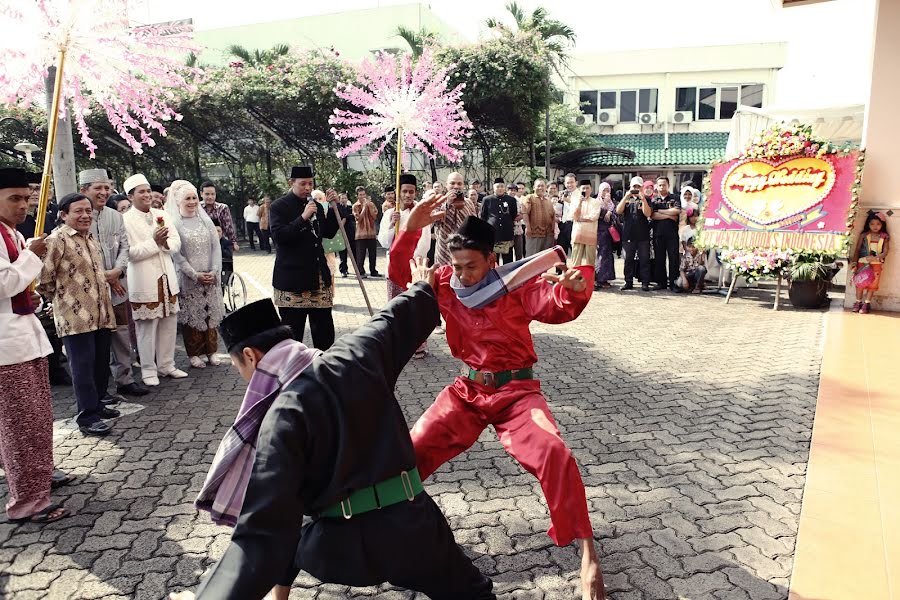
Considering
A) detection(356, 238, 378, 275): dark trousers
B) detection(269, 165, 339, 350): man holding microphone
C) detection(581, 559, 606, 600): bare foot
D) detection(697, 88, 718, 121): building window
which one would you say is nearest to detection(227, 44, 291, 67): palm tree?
detection(356, 238, 378, 275): dark trousers

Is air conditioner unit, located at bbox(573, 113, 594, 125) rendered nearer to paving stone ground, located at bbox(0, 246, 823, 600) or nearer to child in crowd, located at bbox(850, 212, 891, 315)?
child in crowd, located at bbox(850, 212, 891, 315)

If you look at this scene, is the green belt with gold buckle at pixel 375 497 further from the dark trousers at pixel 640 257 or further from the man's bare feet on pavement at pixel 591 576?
the dark trousers at pixel 640 257

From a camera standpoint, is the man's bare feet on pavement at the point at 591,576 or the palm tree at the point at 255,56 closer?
the man's bare feet on pavement at the point at 591,576

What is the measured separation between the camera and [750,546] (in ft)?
10.7

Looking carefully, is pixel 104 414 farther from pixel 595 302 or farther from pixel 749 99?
pixel 749 99

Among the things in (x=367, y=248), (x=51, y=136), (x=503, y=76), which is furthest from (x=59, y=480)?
(x=503, y=76)

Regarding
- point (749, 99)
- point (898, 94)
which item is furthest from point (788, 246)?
point (749, 99)

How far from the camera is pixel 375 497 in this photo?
2.24 m

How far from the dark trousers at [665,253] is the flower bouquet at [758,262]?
133 cm

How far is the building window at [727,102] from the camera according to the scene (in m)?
29.2

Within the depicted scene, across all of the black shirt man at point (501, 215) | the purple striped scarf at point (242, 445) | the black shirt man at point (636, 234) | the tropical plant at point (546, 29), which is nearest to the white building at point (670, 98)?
→ the tropical plant at point (546, 29)

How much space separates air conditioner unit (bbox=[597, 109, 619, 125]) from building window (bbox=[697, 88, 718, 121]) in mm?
3699

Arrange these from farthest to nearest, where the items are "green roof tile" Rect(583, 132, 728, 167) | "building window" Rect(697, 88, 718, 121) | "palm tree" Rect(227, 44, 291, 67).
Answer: "building window" Rect(697, 88, 718, 121) → "green roof tile" Rect(583, 132, 728, 167) → "palm tree" Rect(227, 44, 291, 67)

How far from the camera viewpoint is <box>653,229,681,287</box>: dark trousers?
11.4 metres
